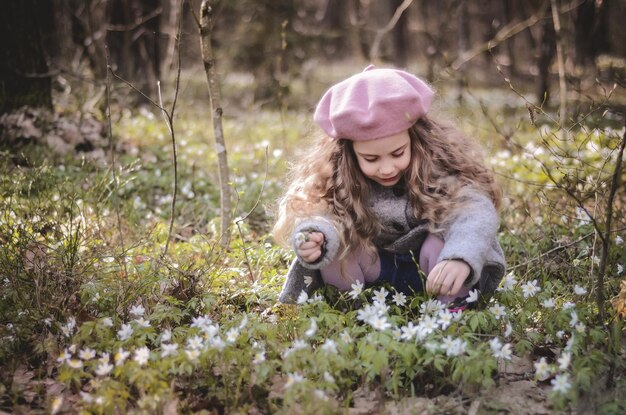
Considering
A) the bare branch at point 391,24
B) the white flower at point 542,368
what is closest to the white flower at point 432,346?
the white flower at point 542,368

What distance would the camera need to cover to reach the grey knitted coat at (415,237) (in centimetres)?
264

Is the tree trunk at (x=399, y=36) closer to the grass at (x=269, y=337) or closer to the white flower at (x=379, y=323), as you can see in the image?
the grass at (x=269, y=337)

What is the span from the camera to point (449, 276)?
2582 mm

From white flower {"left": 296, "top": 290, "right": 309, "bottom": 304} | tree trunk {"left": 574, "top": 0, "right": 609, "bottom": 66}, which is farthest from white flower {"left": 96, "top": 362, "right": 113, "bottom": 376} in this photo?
tree trunk {"left": 574, "top": 0, "right": 609, "bottom": 66}

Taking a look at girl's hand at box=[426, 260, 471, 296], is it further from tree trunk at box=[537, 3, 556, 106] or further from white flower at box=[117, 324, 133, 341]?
tree trunk at box=[537, 3, 556, 106]

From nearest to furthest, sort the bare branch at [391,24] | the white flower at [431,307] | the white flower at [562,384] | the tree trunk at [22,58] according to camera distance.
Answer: the white flower at [562,384] < the white flower at [431,307] < the tree trunk at [22,58] < the bare branch at [391,24]

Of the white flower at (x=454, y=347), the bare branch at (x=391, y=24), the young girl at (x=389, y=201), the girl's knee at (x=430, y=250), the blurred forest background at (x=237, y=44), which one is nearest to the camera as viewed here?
the white flower at (x=454, y=347)

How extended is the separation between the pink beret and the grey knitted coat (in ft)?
1.29

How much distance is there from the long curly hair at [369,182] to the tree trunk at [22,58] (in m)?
4.02

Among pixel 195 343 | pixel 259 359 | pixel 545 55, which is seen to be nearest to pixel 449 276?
pixel 259 359

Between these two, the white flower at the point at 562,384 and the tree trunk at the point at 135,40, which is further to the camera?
the tree trunk at the point at 135,40

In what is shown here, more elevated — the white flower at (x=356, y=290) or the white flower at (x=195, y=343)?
the white flower at (x=356, y=290)

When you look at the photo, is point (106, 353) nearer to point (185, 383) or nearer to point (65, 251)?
point (185, 383)

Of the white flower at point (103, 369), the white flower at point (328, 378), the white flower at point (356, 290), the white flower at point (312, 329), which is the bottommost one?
the white flower at point (103, 369)
